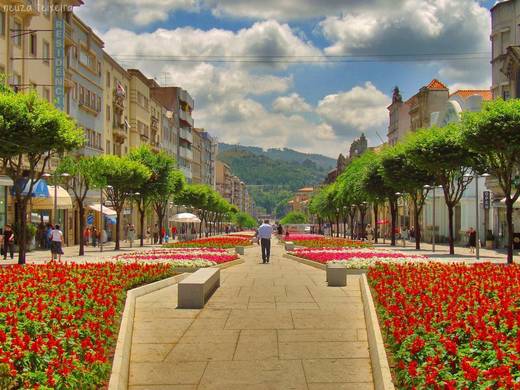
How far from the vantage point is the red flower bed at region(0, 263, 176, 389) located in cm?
705

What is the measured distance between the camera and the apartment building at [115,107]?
239 ft

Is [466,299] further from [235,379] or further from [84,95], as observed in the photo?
[84,95]

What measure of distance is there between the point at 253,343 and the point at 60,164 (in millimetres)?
31593

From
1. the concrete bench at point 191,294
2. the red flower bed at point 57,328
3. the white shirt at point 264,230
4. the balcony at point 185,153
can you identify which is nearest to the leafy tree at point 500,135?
the white shirt at point 264,230

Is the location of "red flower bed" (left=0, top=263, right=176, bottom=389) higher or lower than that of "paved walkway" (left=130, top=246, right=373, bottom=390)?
higher

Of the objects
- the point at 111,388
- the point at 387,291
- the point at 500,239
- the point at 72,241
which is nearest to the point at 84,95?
the point at 72,241

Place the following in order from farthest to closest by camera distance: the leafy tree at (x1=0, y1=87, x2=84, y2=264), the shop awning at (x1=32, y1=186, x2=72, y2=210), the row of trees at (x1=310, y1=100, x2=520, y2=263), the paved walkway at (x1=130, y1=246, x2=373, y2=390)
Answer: the shop awning at (x1=32, y1=186, x2=72, y2=210)
the row of trees at (x1=310, y1=100, x2=520, y2=263)
the leafy tree at (x1=0, y1=87, x2=84, y2=264)
the paved walkway at (x1=130, y1=246, x2=373, y2=390)

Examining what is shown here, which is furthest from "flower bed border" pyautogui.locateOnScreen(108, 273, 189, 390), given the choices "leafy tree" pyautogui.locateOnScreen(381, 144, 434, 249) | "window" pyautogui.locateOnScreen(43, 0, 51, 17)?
"window" pyautogui.locateOnScreen(43, 0, 51, 17)

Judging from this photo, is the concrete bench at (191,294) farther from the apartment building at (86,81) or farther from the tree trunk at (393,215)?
the apartment building at (86,81)

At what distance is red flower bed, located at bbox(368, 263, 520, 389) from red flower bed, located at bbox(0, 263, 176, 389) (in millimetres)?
3390

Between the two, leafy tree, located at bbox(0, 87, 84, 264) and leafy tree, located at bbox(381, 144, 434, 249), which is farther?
leafy tree, located at bbox(381, 144, 434, 249)

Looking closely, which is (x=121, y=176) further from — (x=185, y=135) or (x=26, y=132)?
(x=185, y=135)

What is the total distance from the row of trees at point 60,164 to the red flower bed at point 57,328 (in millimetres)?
12242

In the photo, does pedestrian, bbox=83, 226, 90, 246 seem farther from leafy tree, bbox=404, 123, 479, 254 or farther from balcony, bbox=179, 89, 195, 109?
balcony, bbox=179, 89, 195, 109
